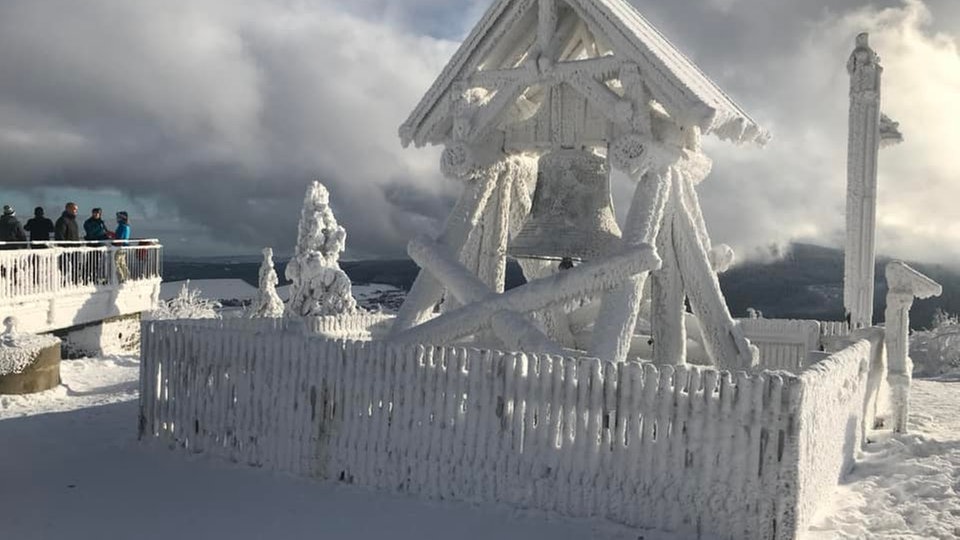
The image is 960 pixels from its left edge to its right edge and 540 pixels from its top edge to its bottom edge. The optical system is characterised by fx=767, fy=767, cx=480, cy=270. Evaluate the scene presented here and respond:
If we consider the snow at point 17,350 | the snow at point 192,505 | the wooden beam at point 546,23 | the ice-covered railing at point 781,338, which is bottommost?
the snow at point 192,505

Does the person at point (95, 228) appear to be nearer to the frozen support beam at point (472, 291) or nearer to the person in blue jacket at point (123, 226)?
the person in blue jacket at point (123, 226)

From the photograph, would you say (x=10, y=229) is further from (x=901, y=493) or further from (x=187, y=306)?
(x=901, y=493)

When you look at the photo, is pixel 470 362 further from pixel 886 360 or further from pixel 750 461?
pixel 886 360

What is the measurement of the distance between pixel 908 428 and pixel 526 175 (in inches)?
271

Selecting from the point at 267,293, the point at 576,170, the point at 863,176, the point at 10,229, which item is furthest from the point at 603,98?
the point at 267,293

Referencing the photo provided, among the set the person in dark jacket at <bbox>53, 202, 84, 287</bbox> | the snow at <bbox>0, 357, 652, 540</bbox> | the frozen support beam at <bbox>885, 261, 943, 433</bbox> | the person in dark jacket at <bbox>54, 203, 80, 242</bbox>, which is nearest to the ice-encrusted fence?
the snow at <bbox>0, 357, 652, 540</bbox>

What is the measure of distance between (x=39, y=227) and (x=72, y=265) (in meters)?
1.17

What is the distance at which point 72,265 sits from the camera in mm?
18938

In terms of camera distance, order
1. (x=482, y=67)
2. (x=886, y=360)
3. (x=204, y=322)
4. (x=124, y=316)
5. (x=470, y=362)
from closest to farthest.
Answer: (x=470, y=362) < (x=482, y=67) < (x=886, y=360) < (x=204, y=322) < (x=124, y=316)

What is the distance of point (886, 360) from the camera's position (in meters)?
11.0

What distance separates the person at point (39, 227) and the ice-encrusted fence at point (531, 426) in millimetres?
11624

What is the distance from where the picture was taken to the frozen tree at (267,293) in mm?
24016

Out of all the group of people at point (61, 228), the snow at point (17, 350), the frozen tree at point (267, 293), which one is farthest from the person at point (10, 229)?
the frozen tree at point (267, 293)

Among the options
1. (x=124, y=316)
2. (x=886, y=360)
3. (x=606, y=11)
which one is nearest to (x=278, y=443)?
(x=606, y=11)
